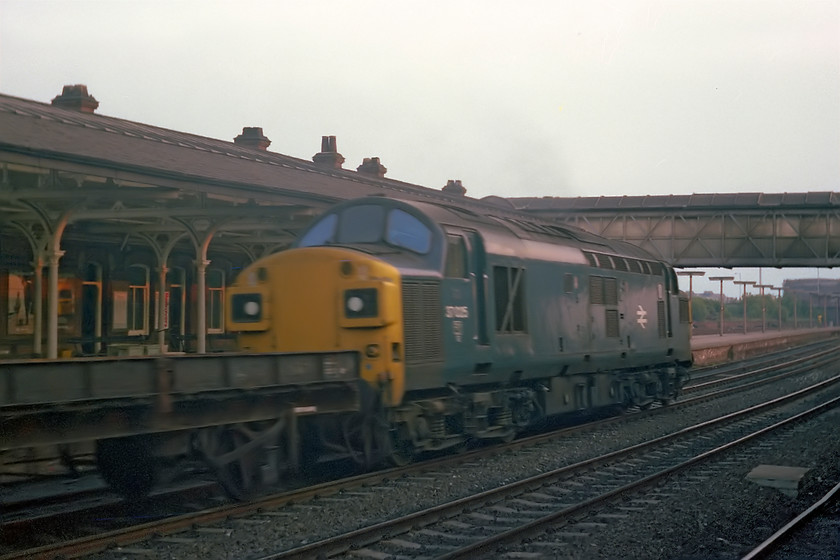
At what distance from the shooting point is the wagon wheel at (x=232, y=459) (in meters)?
9.30

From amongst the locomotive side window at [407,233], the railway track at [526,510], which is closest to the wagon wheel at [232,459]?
the railway track at [526,510]

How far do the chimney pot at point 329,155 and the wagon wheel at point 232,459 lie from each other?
95.6 feet

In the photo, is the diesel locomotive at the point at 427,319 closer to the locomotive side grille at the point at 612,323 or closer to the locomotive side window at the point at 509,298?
the locomotive side window at the point at 509,298

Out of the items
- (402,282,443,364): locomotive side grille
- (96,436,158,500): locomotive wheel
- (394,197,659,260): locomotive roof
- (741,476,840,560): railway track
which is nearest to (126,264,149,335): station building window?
(394,197,659,260): locomotive roof

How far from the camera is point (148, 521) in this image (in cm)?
916

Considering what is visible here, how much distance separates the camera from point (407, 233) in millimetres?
12383

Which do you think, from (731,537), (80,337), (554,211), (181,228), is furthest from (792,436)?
(554,211)

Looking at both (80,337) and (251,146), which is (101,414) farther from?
(251,146)

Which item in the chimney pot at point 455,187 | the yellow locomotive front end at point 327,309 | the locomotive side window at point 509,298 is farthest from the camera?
the chimney pot at point 455,187

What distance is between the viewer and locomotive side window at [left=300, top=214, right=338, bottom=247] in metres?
13.0

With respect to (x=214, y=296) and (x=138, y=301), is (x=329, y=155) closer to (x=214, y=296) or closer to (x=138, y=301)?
(x=214, y=296)

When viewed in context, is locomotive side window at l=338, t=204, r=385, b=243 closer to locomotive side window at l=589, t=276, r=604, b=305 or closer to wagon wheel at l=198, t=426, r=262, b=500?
wagon wheel at l=198, t=426, r=262, b=500

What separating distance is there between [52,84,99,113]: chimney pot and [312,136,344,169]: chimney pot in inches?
453

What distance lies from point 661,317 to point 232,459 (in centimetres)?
1293
